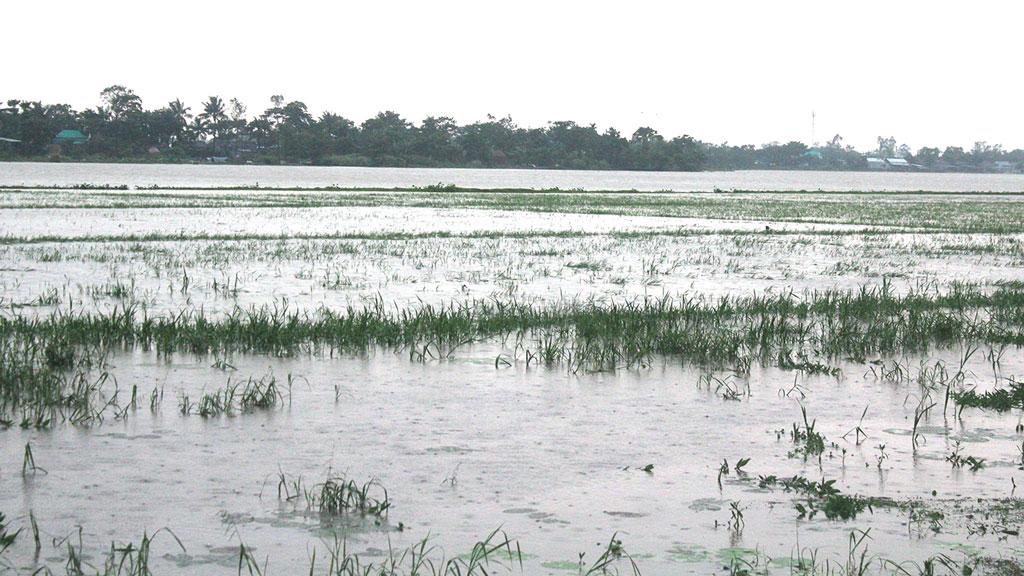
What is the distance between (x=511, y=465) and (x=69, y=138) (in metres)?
149

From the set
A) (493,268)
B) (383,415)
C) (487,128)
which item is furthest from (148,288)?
(487,128)

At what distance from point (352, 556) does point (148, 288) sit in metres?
9.86

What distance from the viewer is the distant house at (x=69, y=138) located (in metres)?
140

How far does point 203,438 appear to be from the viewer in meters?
6.06

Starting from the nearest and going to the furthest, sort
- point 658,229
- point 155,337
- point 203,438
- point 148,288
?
point 203,438 → point 155,337 → point 148,288 → point 658,229

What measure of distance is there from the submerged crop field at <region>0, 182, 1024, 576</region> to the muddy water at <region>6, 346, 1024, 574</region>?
2 centimetres

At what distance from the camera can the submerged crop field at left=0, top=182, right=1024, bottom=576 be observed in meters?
4.37

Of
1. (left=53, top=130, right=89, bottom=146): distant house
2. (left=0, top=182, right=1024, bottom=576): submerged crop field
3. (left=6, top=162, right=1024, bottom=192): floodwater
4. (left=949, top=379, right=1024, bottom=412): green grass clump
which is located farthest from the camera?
(left=53, top=130, right=89, bottom=146): distant house

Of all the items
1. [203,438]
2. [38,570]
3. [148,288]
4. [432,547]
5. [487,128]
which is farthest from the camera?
[487,128]

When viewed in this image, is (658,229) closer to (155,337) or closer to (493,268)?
(493,268)

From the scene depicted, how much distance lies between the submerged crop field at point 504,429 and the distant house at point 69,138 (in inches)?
5389

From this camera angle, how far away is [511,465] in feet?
18.5

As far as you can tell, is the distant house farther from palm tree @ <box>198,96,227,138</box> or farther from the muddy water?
the muddy water

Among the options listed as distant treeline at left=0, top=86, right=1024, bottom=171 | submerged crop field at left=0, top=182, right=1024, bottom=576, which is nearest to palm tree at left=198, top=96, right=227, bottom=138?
distant treeline at left=0, top=86, right=1024, bottom=171
